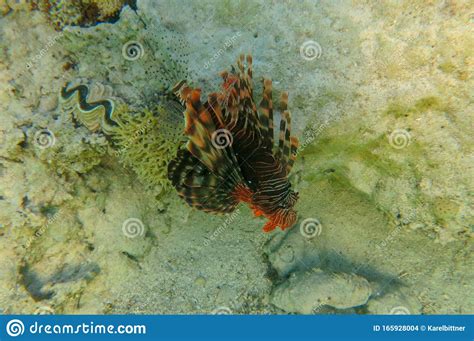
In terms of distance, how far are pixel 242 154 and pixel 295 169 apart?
138cm

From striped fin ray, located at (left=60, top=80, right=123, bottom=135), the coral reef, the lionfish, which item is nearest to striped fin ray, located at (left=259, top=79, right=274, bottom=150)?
the lionfish

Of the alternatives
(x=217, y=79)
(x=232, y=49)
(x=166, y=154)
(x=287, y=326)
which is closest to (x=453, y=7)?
(x=232, y=49)

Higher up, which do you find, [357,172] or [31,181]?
[357,172]

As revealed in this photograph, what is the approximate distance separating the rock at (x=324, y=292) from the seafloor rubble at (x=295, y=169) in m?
0.02

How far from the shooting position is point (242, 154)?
135 inches

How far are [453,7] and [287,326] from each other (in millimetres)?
3918

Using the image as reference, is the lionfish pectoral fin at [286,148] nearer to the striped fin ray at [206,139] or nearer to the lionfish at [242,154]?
the lionfish at [242,154]

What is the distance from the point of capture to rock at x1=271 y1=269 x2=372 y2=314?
3996 mm

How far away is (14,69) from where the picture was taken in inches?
145

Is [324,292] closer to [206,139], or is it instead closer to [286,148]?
[286,148]

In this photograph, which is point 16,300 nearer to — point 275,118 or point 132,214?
point 132,214

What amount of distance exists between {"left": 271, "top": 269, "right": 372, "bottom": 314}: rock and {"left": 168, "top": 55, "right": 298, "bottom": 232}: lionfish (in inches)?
41.3

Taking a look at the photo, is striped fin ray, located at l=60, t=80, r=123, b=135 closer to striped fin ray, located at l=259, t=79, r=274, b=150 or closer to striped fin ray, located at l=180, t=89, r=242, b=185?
striped fin ray, located at l=180, t=89, r=242, b=185

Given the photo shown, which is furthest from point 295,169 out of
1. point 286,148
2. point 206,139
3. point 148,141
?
point 148,141
